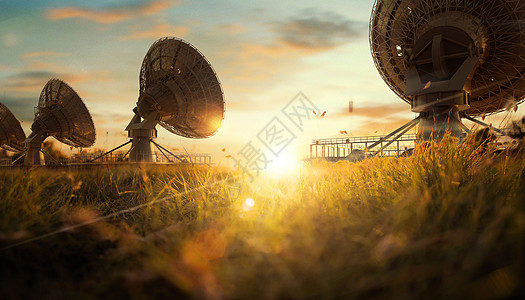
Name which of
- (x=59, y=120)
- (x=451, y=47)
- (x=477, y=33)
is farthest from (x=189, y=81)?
(x=477, y=33)

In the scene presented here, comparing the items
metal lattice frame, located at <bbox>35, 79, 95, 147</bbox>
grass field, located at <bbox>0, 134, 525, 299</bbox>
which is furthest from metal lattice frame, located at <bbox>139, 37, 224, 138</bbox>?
grass field, located at <bbox>0, 134, 525, 299</bbox>

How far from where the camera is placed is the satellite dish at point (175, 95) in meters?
20.7

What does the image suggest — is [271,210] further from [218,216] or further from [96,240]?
[96,240]

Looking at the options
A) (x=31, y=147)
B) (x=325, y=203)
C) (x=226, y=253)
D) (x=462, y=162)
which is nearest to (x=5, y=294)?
(x=226, y=253)

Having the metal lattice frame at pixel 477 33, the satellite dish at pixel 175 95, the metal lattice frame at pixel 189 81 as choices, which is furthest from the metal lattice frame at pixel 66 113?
the metal lattice frame at pixel 477 33

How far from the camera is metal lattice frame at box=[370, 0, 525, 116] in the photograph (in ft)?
69.7

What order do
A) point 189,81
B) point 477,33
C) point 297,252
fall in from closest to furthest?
point 297,252
point 189,81
point 477,33

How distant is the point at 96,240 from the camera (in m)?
2.50

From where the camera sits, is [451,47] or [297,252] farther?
[451,47]

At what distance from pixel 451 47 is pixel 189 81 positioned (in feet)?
59.4

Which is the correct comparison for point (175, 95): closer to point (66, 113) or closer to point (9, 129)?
point (66, 113)

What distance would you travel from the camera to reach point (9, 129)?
34094mm

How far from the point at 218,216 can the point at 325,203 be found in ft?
3.73

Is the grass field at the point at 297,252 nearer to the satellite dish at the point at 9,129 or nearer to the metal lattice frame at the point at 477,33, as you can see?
the metal lattice frame at the point at 477,33
